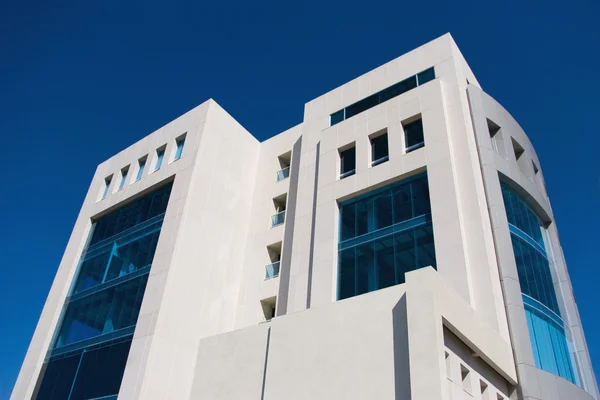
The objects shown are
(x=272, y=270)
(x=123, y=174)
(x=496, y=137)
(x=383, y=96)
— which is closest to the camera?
(x=496, y=137)

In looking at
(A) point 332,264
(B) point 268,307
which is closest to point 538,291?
(A) point 332,264

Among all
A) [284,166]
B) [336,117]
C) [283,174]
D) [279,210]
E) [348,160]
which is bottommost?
[348,160]

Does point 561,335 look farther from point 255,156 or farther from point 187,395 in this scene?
point 255,156

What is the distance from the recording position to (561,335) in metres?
20.0

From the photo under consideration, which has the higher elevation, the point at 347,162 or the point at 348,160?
the point at 348,160

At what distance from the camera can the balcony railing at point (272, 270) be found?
83.4 feet

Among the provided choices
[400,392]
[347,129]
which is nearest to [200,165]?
[347,129]

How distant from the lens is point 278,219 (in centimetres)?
2753

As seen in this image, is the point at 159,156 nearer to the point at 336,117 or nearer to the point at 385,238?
the point at 336,117

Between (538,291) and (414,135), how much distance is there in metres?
8.31

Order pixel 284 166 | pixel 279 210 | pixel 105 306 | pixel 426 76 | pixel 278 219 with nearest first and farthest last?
1. pixel 105 306
2. pixel 426 76
3. pixel 278 219
4. pixel 279 210
5. pixel 284 166

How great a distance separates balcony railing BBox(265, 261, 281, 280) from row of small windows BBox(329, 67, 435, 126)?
7924 mm

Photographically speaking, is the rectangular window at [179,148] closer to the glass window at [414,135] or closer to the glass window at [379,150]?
the glass window at [379,150]

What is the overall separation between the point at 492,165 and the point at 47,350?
2268 centimetres
